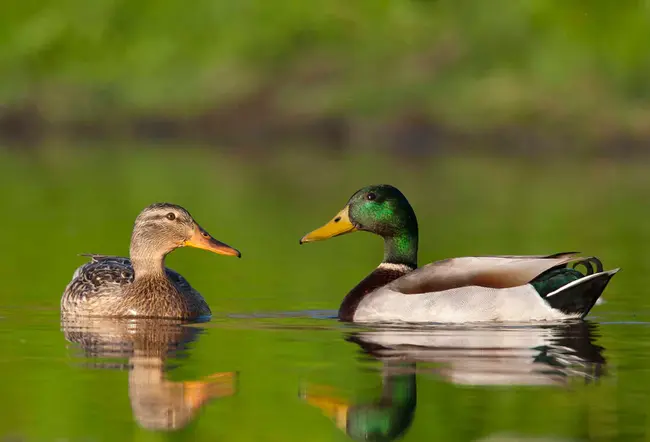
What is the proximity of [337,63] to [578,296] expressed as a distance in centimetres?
2643

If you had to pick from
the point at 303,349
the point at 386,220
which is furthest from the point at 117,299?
the point at 303,349

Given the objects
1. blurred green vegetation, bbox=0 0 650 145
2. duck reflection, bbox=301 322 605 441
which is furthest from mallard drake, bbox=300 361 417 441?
blurred green vegetation, bbox=0 0 650 145

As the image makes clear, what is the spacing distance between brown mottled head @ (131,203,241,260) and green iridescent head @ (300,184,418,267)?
0.88m

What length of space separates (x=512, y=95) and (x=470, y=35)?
2247mm

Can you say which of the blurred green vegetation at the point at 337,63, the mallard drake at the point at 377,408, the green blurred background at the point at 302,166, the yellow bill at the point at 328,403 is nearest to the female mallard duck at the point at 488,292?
the green blurred background at the point at 302,166

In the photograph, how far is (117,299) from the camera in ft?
44.6

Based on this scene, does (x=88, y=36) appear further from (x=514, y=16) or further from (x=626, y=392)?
(x=626, y=392)

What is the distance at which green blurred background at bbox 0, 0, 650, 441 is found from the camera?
980cm

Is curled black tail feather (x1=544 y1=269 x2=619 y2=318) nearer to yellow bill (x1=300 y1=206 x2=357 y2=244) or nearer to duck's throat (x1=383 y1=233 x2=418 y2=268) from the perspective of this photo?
duck's throat (x1=383 y1=233 x2=418 y2=268)

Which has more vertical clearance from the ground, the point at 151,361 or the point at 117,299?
the point at 117,299

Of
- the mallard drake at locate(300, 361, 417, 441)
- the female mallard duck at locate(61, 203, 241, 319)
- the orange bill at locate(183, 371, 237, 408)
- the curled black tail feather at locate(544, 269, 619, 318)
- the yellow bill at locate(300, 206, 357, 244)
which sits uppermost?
the yellow bill at locate(300, 206, 357, 244)

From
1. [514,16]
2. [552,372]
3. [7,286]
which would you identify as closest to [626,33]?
[514,16]

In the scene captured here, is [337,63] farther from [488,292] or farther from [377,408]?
[377,408]

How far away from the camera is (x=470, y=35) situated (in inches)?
1500
